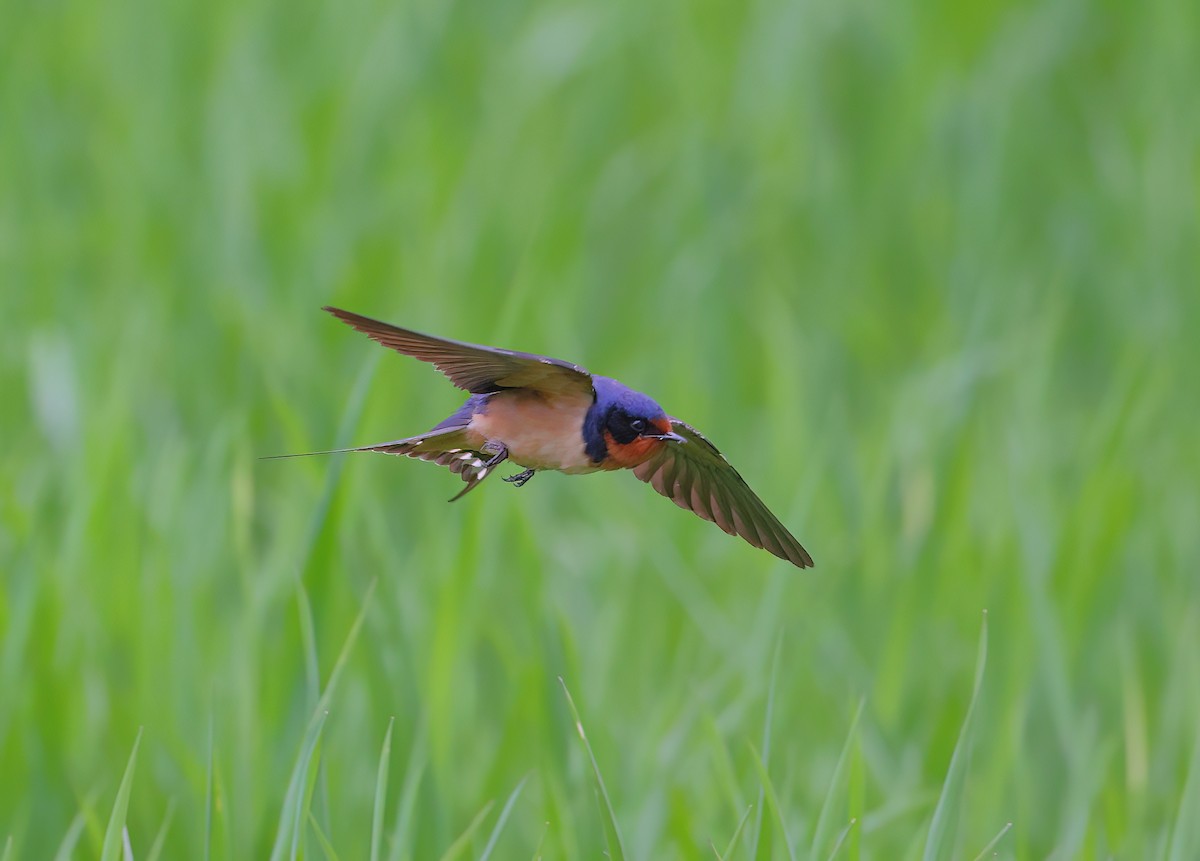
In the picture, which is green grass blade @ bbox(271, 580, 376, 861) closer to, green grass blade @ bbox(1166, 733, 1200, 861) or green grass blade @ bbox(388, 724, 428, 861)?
green grass blade @ bbox(388, 724, 428, 861)

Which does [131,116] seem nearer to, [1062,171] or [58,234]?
[58,234]

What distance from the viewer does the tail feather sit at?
1738mm

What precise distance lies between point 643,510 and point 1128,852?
1212mm

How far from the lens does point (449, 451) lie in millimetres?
1911

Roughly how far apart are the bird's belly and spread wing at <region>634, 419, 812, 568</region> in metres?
0.12

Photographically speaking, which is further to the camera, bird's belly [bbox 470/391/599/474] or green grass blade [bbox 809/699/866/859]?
green grass blade [bbox 809/699/866/859]

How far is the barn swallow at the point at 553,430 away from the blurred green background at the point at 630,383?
1.16ft

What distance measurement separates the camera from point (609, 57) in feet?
18.0

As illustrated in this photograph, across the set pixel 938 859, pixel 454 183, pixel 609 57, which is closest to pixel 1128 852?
pixel 938 859

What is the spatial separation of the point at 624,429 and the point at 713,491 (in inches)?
11.1

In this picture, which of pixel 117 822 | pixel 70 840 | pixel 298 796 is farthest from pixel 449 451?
pixel 70 840

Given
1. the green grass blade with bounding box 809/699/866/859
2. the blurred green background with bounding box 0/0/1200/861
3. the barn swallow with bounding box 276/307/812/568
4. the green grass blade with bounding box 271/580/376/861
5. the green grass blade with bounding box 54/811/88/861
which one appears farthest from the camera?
the blurred green background with bounding box 0/0/1200/861

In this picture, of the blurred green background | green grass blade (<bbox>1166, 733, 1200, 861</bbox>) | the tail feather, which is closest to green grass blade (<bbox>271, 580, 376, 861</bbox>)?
the blurred green background

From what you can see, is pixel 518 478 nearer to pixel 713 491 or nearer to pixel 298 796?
pixel 713 491
